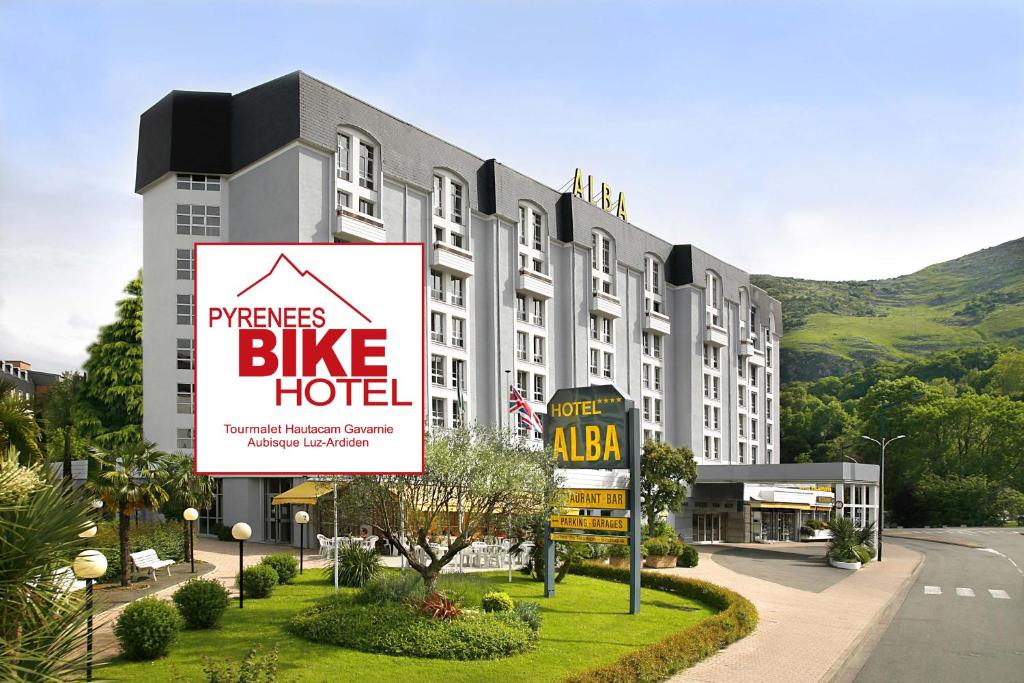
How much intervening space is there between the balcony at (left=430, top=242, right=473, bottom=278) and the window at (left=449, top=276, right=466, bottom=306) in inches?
18.9

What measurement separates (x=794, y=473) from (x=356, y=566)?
121ft

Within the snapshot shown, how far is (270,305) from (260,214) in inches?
1524

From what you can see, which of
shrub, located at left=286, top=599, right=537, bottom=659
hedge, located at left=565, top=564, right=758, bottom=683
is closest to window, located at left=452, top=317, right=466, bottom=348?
hedge, located at left=565, top=564, right=758, bottom=683

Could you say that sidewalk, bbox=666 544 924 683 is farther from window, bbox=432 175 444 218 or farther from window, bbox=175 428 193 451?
window, bbox=175 428 193 451

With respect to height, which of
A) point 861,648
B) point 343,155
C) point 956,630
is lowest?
point 956,630

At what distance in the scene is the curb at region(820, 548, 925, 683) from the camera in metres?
18.7

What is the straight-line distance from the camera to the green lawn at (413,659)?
16.4m

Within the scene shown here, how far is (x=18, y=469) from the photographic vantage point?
793cm

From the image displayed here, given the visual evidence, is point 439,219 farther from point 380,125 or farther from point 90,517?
point 90,517

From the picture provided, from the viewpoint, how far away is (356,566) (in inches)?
1052

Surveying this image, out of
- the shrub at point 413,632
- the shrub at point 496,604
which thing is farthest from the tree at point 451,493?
the shrub at point 413,632

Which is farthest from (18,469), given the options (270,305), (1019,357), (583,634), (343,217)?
(1019,357)

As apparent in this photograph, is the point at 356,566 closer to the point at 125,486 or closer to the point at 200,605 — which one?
the point at 200,605

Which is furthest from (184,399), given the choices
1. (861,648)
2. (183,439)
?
(861,648)
